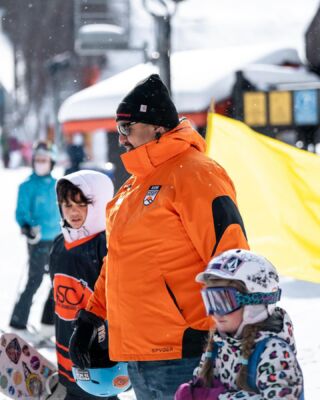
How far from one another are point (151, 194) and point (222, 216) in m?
0.25

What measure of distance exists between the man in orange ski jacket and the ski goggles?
24 centimetres

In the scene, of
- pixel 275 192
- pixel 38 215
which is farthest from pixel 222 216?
pixel 38 215

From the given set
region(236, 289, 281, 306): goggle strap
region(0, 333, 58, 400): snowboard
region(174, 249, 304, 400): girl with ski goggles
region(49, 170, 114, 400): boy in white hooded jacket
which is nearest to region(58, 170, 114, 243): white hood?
region(49, 170, 114, 400): boy in white hooded jacket

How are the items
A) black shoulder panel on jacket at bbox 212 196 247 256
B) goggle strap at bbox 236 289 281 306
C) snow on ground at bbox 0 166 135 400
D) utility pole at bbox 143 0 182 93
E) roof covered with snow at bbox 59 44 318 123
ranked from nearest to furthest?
goggle strap at bbox 236 289 281 306
black shoulder panel on jacket at bbox 212 196 247 256
snow on ground at bbox 0 166 135 400
utility pole at bbox 143 0 182 93
roof covered with snow at bbox 59 44 318 123

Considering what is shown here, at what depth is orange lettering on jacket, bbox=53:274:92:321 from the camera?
4168mm

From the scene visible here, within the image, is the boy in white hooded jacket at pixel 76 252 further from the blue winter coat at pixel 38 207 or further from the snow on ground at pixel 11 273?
the blue winter coat at pixel 38 207

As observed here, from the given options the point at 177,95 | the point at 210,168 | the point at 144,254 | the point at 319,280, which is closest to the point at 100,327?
the point at 144,254

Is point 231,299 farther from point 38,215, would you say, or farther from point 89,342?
point 38,215

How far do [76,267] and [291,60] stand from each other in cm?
2409

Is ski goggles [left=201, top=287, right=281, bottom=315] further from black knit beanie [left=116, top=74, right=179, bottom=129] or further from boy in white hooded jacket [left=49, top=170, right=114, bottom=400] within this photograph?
boy in white hooded jacket [left=49, top=170, right=114, bottom=400]

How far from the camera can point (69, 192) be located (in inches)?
165

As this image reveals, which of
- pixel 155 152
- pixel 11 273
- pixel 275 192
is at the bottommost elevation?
pixel 11 273

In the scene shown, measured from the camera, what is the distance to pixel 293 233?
7.20 m

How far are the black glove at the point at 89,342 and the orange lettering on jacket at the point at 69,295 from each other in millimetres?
713
